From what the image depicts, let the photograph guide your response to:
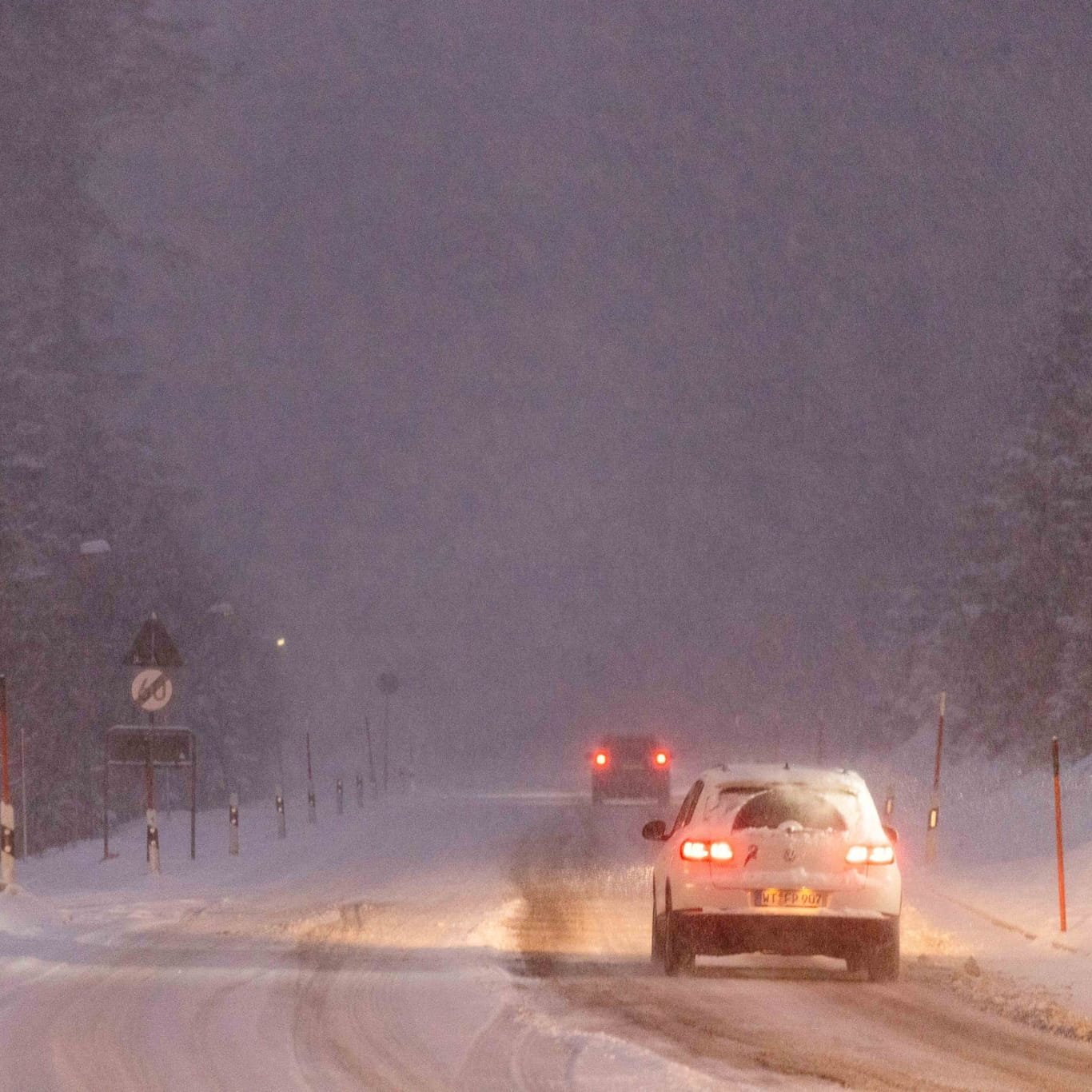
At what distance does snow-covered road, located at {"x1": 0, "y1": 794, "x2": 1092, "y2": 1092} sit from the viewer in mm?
10453

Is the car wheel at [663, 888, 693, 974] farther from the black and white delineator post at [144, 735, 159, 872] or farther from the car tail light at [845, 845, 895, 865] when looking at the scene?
the black and white delineator post at [144, 735, 159, 872]

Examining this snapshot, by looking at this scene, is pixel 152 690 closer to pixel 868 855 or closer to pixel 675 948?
pixel 675 948

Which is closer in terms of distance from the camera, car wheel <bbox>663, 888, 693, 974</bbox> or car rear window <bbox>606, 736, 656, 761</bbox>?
car wheel <bbox>663, 888, 693, 974</bbox>

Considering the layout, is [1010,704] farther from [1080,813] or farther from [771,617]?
[771,617]

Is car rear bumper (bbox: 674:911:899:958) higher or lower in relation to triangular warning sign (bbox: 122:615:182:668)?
lower

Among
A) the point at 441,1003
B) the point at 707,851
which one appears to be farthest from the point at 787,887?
the point at 441,1003

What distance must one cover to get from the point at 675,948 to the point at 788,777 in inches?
64.6

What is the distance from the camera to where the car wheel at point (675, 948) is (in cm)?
1534

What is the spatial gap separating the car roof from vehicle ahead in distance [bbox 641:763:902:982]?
202 millimetres

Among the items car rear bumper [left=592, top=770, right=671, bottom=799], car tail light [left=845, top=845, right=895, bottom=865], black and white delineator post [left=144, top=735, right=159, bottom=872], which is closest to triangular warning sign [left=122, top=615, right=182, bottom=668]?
black and white delineator post [left=144, top=735, right=159, bottom=872]

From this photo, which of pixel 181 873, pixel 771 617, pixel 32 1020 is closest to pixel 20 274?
pixel 181 873

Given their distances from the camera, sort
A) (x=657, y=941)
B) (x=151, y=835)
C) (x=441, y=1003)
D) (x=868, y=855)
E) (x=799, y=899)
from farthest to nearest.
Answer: (x=151, y=835), (x=657, y=941), (x=868, y=855), (x=799, y=899), (x=441, y=1003)

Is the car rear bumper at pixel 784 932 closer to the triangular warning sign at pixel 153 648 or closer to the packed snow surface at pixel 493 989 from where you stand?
the packed snow surface at pixel 493 989

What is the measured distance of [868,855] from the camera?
607 inches
